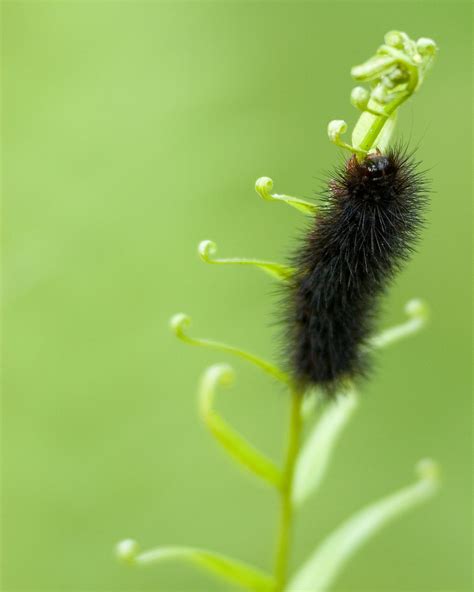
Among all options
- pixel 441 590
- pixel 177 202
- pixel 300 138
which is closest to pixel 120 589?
pixel 441 590

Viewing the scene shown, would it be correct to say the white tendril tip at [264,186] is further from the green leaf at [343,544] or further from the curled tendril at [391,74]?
the green leaf at [343,544]

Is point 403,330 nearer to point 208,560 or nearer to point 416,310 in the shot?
point 416,310

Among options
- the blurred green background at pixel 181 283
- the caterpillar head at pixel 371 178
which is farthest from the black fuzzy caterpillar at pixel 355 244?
the blurred green background at pixel 181 283

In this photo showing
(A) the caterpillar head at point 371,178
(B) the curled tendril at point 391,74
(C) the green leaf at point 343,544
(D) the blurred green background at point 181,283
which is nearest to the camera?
(B) the curled tendril at point 391,74

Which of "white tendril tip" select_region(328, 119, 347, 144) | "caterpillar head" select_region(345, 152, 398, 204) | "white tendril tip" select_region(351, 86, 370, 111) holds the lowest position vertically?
"caterpillar head" select_region(345, 152, 398, 204)

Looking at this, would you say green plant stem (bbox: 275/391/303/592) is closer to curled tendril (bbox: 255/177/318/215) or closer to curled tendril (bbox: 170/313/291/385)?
curled tendril (bbox: 170/313/291/385)

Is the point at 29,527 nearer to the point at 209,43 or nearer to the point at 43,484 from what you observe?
the point at 43,484

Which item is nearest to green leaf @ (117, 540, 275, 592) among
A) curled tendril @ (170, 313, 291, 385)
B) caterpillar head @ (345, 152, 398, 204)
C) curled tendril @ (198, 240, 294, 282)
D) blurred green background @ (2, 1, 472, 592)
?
curled tendril @ (170, 313, 291, 385)
